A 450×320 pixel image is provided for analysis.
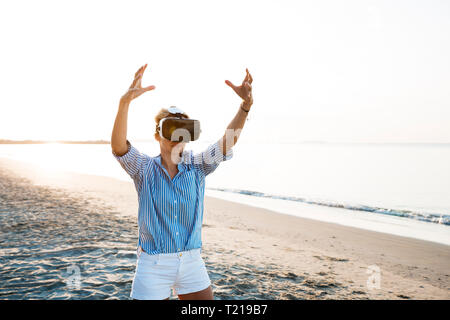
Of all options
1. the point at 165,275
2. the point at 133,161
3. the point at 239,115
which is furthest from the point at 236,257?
the point at 133,161

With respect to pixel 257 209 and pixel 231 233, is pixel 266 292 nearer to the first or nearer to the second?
pixel 231 233

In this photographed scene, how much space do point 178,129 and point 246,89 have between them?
0.66 meters

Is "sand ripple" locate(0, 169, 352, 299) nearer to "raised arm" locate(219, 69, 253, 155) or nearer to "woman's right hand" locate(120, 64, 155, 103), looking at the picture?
"raised arm" locate(219, 69, 253, 155)

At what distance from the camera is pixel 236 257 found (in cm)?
764

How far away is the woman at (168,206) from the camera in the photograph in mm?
2549

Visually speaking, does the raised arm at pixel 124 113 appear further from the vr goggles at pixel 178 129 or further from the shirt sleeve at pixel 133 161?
the vr goggles at pixel 178 129

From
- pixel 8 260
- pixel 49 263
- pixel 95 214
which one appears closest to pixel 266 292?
pixel 49 263

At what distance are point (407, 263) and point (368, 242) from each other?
1.93 meters

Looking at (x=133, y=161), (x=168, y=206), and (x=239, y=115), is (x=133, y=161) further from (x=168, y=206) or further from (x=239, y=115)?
(x=239, y=115)

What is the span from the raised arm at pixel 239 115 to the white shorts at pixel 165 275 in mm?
904

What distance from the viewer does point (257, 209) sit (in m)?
15.7

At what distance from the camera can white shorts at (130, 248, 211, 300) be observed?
2.54m

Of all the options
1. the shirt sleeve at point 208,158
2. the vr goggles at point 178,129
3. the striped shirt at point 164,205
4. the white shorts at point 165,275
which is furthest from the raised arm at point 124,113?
the white shorts at point 165,275

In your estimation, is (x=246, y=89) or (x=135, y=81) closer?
(x=135, y=81)
